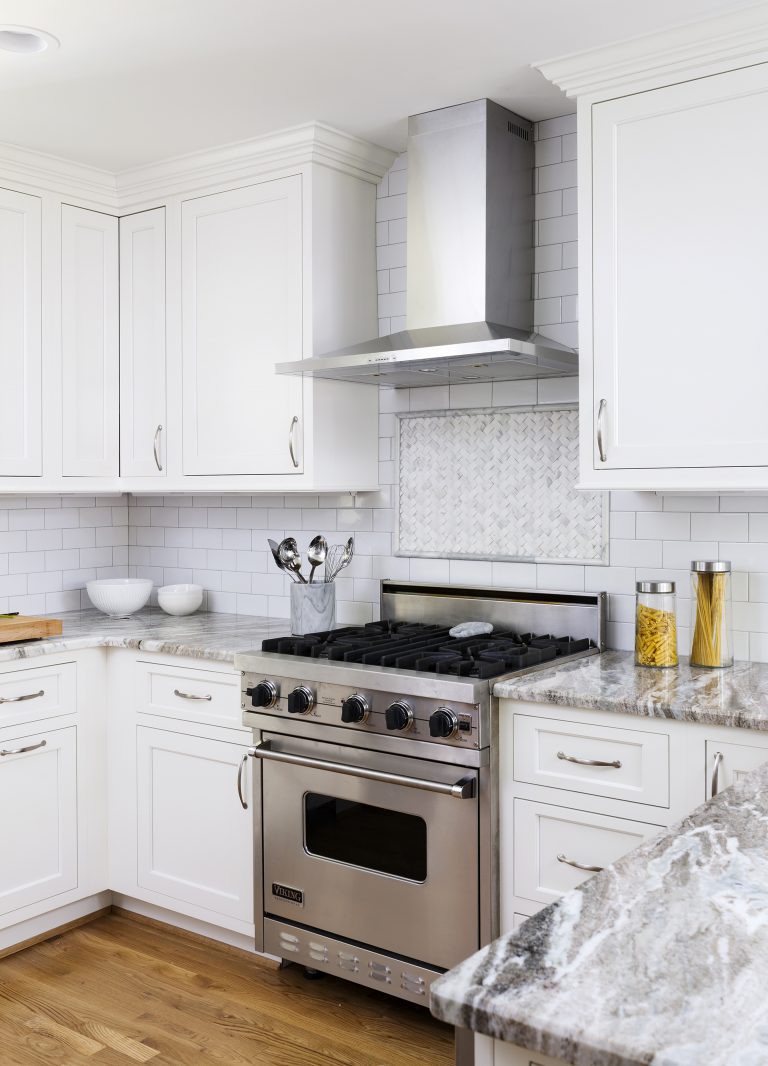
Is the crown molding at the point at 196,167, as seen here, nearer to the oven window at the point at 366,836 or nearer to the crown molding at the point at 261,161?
the crown molding at the point at 261,161

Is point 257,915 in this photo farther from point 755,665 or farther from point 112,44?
point 112,44

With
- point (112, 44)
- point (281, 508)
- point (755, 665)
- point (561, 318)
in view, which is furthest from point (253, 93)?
Answer: point (755, 665)

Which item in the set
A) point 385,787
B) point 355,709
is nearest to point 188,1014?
point 385,787

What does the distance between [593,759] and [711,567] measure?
0.63 meters

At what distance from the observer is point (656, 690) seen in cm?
237

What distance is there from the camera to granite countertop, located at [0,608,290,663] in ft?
10.1

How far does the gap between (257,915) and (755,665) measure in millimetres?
1590

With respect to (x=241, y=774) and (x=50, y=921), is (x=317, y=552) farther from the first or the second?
(x=50, y=921)

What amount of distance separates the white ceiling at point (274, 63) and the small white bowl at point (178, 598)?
160cm

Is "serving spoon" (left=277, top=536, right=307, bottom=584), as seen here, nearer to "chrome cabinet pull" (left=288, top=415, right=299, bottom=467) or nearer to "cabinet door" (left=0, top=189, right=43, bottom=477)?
"chrome cabinet pull" (left=288, top=415, right=299, bottom=467)

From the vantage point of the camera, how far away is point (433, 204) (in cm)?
301

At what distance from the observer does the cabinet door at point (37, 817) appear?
3.06 metres

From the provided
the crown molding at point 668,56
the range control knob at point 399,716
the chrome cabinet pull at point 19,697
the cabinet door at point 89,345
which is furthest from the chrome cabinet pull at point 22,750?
the crown molding at point 668,56

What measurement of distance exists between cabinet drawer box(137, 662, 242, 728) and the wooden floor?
2.45 feet
